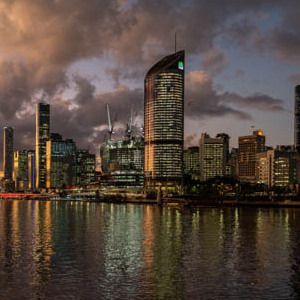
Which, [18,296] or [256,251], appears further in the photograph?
[256,251]

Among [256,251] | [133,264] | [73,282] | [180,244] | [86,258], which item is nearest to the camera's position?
[73,282]

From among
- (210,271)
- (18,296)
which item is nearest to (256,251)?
(210,271)

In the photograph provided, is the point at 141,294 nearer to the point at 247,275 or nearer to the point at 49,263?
the point at 247,275

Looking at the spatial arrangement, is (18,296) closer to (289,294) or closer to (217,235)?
(289,294)

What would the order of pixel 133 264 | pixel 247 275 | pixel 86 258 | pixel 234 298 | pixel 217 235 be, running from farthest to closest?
pixel 217 235, pixel 86 258, pixel 133 264, pixel 247 275, pixel 234 298

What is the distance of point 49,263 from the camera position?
49594 mm

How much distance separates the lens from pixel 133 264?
49.2m

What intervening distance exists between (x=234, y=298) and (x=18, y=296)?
14575 mm

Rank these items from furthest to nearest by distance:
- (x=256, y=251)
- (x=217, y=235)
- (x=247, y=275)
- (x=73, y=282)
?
(x=217, y=235) < (x=256, y=251) < (x=247, y=275) < (x=73, y=282)

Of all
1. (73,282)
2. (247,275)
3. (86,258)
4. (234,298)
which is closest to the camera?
(234,298)

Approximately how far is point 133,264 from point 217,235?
29.5 metres

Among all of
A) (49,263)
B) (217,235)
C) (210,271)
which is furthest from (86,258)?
(217,235)

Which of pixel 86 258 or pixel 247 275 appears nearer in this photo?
pixel 247 275

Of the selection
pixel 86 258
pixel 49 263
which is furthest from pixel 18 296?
pixel 86 258
